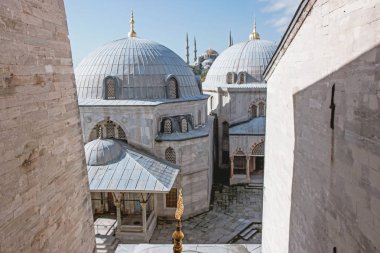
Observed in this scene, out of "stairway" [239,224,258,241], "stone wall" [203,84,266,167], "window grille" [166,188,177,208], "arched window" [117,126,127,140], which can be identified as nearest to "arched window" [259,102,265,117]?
"stone wall" [203,84,266,167]

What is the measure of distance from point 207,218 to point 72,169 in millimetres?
11167

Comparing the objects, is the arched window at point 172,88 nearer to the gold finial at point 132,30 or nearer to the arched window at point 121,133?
the arched window at point 121,133

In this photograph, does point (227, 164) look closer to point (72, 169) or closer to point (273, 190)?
point (273, 190)

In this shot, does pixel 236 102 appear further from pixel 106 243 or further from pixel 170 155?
pixel 106 243

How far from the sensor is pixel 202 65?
67.1 metres

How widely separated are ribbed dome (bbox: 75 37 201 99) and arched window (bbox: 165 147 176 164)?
285 centimetres

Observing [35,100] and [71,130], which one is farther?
[71,130]

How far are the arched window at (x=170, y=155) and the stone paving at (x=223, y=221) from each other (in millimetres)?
2933

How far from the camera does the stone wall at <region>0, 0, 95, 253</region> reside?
3.91 m

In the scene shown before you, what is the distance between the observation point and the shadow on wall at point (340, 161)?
364 cm

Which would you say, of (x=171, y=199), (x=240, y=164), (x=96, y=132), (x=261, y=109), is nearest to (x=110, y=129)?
(x=96, y=132)

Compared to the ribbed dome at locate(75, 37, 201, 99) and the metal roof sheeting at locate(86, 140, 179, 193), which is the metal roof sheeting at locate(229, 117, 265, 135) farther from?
the metal roof sheeting at locate(86, 140, 179, 193)

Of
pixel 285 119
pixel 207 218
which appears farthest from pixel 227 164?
pixel 285 119

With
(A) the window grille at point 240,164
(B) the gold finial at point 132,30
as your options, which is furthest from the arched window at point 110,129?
(A) the window grille at point 240,164
